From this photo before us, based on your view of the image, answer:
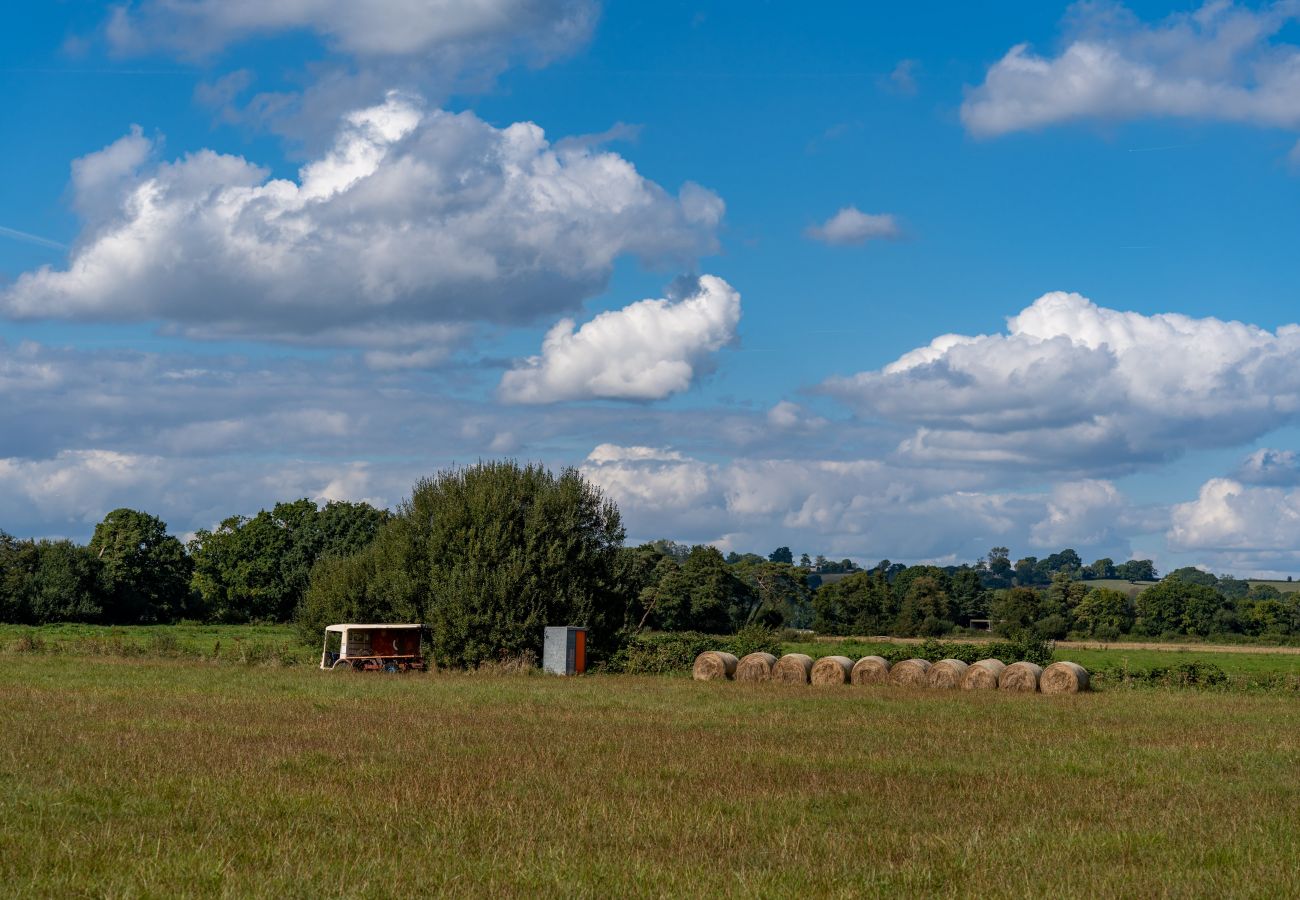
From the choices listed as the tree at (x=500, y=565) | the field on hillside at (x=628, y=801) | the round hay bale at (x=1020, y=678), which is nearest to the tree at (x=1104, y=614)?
the tree at (x=500, y=565)

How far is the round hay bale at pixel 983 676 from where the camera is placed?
121 ft

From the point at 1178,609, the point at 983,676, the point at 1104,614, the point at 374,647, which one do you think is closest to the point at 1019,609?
the point at 1104,614

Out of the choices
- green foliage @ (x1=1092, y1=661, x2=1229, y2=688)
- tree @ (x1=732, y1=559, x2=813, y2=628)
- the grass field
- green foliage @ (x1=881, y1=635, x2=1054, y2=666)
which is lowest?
the grass field

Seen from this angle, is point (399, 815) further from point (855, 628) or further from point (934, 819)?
point (855, 628)

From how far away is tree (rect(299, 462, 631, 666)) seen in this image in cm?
4538

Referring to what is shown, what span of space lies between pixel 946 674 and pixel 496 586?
16.2 metres

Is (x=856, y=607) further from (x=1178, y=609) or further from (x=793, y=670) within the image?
(x=793, y=670)

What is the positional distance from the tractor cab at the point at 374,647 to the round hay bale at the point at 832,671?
46.2 feet

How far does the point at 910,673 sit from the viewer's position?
38875 millimetres

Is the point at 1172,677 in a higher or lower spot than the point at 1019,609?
lower

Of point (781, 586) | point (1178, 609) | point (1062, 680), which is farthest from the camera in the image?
point (781, 586)

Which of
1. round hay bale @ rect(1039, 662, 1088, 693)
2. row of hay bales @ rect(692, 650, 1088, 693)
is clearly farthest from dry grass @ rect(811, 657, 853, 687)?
round hay bale @ rect(1039, 662, 1088, 693)

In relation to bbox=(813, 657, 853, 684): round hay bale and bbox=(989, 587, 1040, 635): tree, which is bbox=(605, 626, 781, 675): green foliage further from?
bbox=(989, 587, 1040, 635): tree

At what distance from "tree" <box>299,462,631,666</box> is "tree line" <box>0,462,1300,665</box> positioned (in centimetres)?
6
